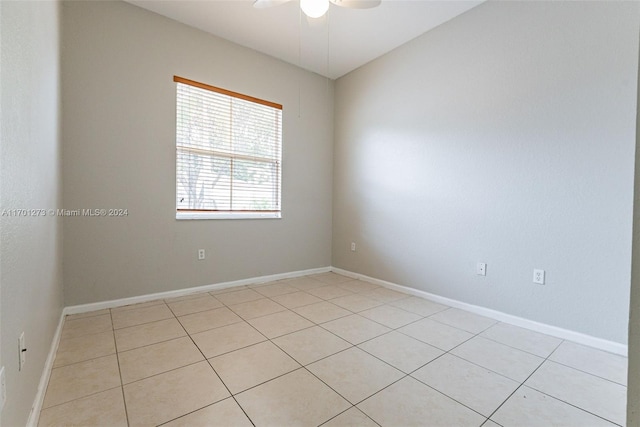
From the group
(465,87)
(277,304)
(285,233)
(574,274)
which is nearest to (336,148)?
(285,233)

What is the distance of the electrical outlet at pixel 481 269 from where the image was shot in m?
2.54

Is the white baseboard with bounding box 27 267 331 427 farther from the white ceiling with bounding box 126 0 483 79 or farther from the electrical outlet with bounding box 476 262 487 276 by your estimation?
the white ceiling with bounding box 126 0 483 79

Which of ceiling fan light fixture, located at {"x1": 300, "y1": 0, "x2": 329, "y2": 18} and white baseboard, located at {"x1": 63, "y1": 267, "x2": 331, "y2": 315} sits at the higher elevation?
ceiling fan light fixture, located at {"x1": 300, "y1": 0, "x2": 329, "y2": 18}

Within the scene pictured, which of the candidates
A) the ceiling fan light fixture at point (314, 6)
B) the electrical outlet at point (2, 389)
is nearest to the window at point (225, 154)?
the ceiling fan light fixture at point (314, 6)

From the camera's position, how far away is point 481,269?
101 inches

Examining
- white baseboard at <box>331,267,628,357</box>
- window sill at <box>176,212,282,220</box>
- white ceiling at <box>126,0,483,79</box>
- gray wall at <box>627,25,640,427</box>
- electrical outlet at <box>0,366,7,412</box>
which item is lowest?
white baseboard at <box>331,267,628,357</box>

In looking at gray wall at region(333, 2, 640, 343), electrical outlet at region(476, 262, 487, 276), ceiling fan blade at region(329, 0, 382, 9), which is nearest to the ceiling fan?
ceiling fan blade at region(329, 0, 382, 9)

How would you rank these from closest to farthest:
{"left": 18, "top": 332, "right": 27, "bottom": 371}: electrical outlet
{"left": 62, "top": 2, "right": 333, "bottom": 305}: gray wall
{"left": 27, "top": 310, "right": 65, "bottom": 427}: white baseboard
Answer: {"left": 18, "top": 332, "right": 27, "bottom": 371}: electrical outlet → {"left": 27, "top": 310, "right": 65, "bottom": 427}: white baseboard → {"left": 62, "top": 2, "right": 333, "bottom": 305}: gray wall

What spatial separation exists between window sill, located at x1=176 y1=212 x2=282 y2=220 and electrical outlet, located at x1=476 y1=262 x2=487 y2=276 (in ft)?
7.56

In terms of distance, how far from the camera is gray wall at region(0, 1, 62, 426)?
36.9 inches

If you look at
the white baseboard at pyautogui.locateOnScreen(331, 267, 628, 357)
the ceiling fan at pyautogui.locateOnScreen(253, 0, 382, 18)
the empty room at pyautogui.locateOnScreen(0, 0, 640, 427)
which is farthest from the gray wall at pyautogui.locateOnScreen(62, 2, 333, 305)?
the white baseboard at pyautogui.locateOnScreen(331, 267, 628, 357)

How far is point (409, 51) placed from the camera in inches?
124

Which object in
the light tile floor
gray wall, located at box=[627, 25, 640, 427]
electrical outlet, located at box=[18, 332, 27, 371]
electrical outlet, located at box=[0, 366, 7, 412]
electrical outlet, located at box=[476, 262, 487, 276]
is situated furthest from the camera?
electrical outlet, located at box=[476, 262, 487, 276]

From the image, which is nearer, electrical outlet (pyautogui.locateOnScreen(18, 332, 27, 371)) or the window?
electrical outlet (pyautogui.locateOnScreen(18, 332, 27, 371))
